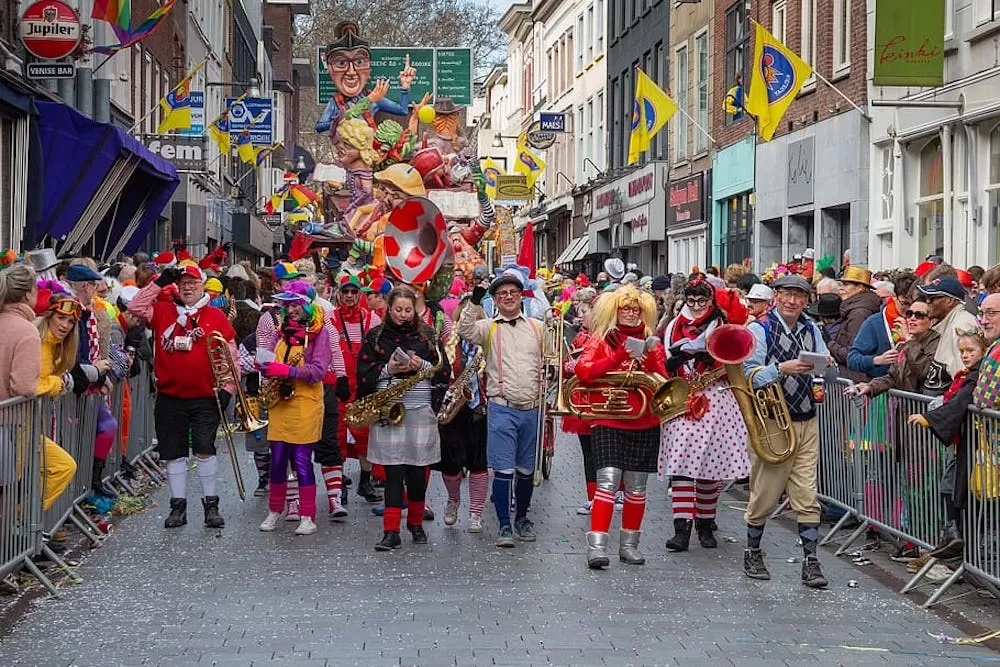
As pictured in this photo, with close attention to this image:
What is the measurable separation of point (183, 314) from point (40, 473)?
7.76 ft

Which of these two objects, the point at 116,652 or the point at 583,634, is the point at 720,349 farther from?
the point at 116,652

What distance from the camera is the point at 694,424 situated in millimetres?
9633

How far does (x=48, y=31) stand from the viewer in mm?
16906

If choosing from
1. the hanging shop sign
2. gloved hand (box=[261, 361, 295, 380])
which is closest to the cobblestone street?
gloved hand (box=[261, 361, 295, 380])

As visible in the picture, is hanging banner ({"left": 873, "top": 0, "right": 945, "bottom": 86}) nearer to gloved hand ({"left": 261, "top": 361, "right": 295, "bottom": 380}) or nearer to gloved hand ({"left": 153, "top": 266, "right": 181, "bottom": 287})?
gloved hand ({"left": 153, "top": 266, "right": 181, "bottom": 287})

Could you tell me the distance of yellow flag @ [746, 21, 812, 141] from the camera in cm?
2042

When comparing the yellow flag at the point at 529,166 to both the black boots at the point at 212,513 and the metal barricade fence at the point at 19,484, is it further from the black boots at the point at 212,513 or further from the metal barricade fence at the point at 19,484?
the metal barricade fence at the point at 19,484

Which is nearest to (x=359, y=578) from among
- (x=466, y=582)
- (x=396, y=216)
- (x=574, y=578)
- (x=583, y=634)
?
(x=466, y=582)

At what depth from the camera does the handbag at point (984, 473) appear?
7.69 m

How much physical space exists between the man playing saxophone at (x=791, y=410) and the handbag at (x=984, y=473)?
103 centimetres

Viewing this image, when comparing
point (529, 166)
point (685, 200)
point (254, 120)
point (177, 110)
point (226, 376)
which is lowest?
point (226, 376)

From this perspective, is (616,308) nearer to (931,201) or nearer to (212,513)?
(212,513)

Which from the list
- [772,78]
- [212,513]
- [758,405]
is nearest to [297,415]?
[212,513]

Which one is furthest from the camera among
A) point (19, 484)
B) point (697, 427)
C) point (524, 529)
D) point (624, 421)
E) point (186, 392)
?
point (186, 392)
